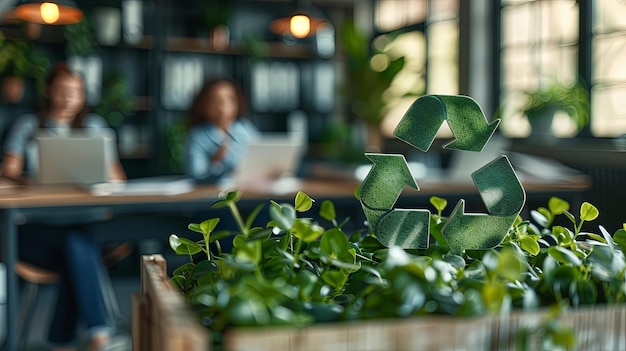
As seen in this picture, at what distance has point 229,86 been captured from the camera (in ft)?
15.1

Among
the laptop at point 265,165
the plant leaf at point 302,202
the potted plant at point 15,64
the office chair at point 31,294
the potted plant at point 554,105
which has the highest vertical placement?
the potted plant at point 15,64

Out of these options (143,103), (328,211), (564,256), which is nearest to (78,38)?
(143,103)

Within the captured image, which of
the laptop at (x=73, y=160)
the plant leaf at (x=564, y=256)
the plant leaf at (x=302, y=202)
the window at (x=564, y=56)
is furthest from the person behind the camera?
the window at (x=564, y=56)

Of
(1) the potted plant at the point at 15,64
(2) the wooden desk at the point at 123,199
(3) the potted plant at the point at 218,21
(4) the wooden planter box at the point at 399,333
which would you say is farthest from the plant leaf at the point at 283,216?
(3) the potted plant at the point at 218,21

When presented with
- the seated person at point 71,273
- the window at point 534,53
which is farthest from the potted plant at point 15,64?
the window at point 534,53

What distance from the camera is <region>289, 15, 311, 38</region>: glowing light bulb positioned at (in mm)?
5055

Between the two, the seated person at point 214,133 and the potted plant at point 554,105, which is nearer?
the potted plant at point 554,105

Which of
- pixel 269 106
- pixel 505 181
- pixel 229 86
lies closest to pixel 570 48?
pixel 229 86

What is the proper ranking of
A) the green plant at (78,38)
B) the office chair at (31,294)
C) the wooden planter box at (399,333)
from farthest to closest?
the green plant at (78,38) < the office chair at (31,294) < the wooden planter box at (399,333)

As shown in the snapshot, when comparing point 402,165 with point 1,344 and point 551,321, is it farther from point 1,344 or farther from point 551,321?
point 1,344

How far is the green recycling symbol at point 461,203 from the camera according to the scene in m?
0.67

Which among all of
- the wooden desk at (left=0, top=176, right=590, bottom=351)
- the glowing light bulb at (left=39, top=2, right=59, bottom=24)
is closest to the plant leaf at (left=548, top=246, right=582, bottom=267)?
the wooden desk at (left=0, top=176, right=590, bottom=351)

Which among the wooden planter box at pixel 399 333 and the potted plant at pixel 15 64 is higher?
the potted plant at pixel 15 64

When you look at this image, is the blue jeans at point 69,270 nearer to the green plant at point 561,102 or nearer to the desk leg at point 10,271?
the desk leg at point 10,271
